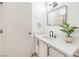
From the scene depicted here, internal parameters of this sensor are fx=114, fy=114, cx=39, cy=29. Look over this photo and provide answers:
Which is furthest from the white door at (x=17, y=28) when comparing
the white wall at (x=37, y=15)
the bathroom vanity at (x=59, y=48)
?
the bathroom vanity at (x=59, y=48)

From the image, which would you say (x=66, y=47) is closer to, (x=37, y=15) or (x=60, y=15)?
(x=60, y=15)

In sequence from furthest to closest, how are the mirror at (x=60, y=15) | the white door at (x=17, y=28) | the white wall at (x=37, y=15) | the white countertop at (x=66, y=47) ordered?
1. the white wall at (x=37, y=15)
2. the white door at (x=17, y=28)
3. the mirror at (x=60, y=15)
4. the white countertop at (x=66, y=47)

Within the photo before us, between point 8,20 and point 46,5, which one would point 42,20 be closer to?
point 46,5

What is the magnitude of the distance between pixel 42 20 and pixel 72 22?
1776 millimetres

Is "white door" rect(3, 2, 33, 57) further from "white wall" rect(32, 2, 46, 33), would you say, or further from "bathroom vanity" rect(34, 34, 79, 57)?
"bathroom vanity" rect(34, 34, 79, 57)

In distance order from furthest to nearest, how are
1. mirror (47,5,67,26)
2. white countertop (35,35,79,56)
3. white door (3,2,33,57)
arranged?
white door (3,2,33,57), mirror (47,5,67,26), white countertop (35,35,79,56)

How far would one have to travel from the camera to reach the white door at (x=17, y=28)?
10.8 ft

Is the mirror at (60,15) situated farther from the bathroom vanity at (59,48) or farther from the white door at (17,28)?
the white door at (17,28)

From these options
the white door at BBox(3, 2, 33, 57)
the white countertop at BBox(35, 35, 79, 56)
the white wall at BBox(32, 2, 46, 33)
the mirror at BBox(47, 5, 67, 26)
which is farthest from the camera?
the white wall at BBox(32, 2, 46, 33)

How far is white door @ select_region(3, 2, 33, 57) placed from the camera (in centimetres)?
330

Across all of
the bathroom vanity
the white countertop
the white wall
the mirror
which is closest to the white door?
the white wall

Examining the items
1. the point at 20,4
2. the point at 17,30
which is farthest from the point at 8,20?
the point at 20,4

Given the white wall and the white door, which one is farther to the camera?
the white wall

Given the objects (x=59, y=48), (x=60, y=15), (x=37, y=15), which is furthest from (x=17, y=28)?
(x=59, y=48)
